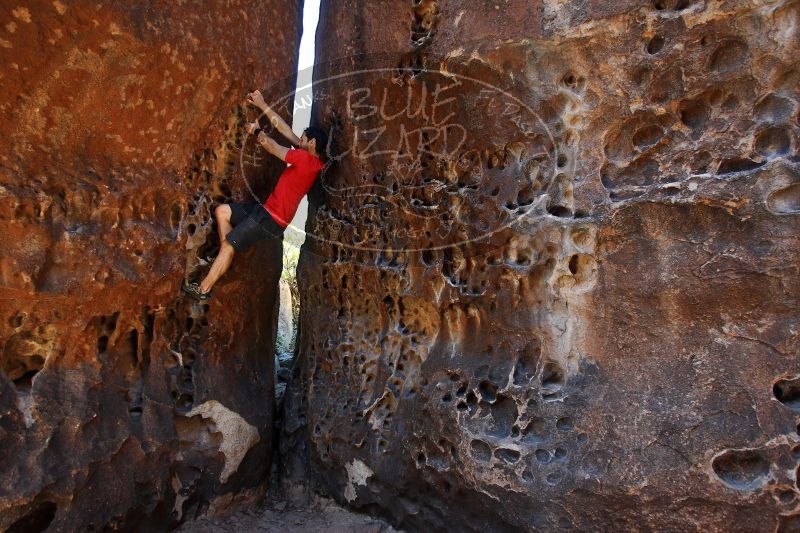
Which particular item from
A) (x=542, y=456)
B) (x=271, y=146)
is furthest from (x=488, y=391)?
(x=271, y=146)

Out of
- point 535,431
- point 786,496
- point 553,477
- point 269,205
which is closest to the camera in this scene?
point 786,496

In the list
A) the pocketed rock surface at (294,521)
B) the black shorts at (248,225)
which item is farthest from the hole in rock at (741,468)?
the black shorts at (248,225)

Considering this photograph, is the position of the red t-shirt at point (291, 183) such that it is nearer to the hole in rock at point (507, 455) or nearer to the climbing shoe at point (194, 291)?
the climbing shoe at point (194, 291)

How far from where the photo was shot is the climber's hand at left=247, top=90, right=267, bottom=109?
3.09 metres

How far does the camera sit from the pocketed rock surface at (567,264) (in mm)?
2045

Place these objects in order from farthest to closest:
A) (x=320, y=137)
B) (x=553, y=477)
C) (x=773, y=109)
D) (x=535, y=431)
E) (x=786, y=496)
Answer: (x=320, y=137)
(x=535, y=431)
(x=553, y=477)
(x=773, y=109)
(x=786, y=496)

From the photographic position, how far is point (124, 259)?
2.64 metres

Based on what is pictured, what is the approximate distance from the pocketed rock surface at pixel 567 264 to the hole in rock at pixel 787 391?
1 centimetres

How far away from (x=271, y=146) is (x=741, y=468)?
264 cm

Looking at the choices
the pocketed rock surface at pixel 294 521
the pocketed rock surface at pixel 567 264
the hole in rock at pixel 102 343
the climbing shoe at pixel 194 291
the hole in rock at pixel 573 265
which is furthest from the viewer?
the pocketed rock surface at pixel 294 521

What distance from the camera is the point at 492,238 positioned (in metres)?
2.65

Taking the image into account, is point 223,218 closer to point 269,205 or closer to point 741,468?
point 269,205

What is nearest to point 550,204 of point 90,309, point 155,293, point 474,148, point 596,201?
point 596,201

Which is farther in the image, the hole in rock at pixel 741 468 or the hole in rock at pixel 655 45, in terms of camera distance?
the hole in rock at pixel 655 45
